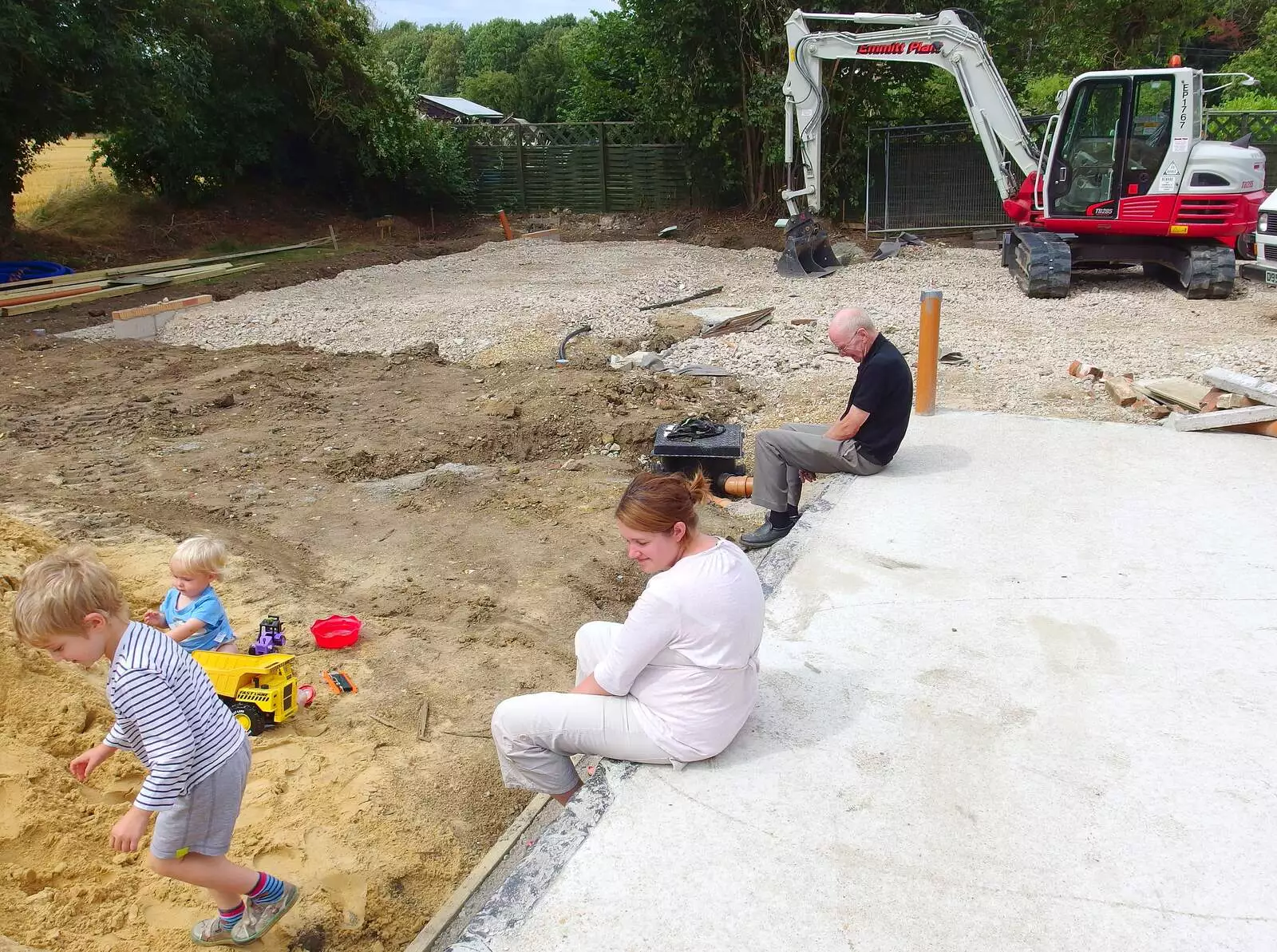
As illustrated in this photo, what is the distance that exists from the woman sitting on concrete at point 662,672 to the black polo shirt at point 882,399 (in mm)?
2871

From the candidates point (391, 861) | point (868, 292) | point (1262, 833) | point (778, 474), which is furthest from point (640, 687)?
point (868, 292)

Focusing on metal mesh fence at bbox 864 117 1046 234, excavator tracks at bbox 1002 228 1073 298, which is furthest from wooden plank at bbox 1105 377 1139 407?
metal mesh fence at bbox 864 117 1046 234

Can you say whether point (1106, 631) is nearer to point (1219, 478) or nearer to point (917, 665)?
point (917, 665)

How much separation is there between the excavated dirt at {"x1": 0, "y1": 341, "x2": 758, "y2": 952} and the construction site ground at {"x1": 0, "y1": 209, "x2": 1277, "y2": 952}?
0.7 inches

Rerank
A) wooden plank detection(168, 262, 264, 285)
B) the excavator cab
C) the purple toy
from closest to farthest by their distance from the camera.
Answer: the purple toy, the excavator cab, wooden plank detection(168, 262, 264, 285)

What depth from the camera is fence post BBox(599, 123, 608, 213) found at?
24.1 metres

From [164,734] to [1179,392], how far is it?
748 centimetres

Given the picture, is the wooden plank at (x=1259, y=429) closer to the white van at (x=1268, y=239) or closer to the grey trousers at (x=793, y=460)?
the grey trousers at (x=793, y=460)

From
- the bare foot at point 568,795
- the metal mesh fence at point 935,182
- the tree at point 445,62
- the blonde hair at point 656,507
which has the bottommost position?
the bare foot at point 568,795

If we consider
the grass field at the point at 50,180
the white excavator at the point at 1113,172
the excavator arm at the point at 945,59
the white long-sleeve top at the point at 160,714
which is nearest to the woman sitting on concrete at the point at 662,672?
the white long-sleeve top at the point at 160,714

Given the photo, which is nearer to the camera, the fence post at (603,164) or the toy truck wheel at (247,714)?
the toy truck wheel at (247,714)

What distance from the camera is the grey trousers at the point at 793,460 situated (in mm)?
6109

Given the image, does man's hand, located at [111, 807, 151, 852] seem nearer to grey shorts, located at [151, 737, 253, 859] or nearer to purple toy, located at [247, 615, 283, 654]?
grey shorts, located at [151, 737, 253, 859]

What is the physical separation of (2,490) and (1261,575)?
26.3 ft
